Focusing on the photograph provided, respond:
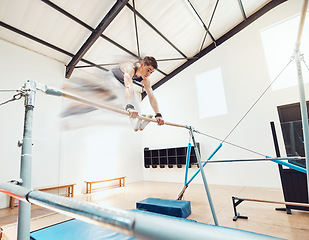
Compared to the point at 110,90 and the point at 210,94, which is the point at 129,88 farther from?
the point at 210,94

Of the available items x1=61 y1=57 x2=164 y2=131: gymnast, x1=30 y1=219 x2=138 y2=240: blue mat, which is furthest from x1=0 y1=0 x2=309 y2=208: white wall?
x1=30 y1=219 x2=138 y2=240: blue mat

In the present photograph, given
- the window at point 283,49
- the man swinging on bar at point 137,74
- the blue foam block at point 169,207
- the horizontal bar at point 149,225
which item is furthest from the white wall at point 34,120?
the window at point 283,49

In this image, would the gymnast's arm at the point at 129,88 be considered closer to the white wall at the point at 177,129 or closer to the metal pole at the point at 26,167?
the metal pole at the point at 26,167

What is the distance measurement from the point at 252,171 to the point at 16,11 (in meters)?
6.60

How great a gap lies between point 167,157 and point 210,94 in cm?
256

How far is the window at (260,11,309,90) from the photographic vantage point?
13.1ft

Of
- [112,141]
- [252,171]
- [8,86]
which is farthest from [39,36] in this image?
[252,171]

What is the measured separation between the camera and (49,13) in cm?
366

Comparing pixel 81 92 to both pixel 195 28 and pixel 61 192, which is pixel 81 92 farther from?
pixel 195 28

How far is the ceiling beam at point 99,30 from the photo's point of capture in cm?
379

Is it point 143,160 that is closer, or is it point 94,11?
point 94,11

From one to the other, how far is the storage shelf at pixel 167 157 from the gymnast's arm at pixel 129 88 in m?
3.84

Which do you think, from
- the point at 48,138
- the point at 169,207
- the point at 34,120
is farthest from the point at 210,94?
the point at 34,120

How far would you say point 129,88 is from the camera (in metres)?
1.94
